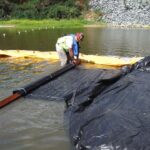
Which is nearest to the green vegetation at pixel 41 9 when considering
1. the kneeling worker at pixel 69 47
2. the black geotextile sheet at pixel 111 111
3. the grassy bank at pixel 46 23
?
the grassy bank at pixel 46 23

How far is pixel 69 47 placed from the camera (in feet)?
38.9

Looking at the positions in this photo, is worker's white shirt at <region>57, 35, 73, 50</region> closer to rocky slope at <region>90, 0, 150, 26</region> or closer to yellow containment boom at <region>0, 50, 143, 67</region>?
yellow containment boom at <region>0, 50, 143, 67</region>

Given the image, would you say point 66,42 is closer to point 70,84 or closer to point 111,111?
point 70,84

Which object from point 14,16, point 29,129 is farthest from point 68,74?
point 14,16

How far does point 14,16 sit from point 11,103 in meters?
36.8

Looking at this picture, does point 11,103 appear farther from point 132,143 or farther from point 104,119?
point 132,143

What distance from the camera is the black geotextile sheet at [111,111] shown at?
529 cm

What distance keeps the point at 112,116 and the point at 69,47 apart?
6.15m

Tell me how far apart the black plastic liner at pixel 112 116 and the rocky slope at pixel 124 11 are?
32082 millimetres

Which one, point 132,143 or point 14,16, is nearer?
point 132,143

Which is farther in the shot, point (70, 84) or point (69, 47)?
point (69, 47)

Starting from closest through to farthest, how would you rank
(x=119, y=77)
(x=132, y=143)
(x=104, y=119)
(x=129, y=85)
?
(x=132, y=143), (x=104, y=119), (x=129, y=85), (x=119, y=77)

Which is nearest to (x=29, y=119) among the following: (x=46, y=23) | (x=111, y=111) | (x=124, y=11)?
(x=111, y=111)

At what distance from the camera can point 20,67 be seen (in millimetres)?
12938
